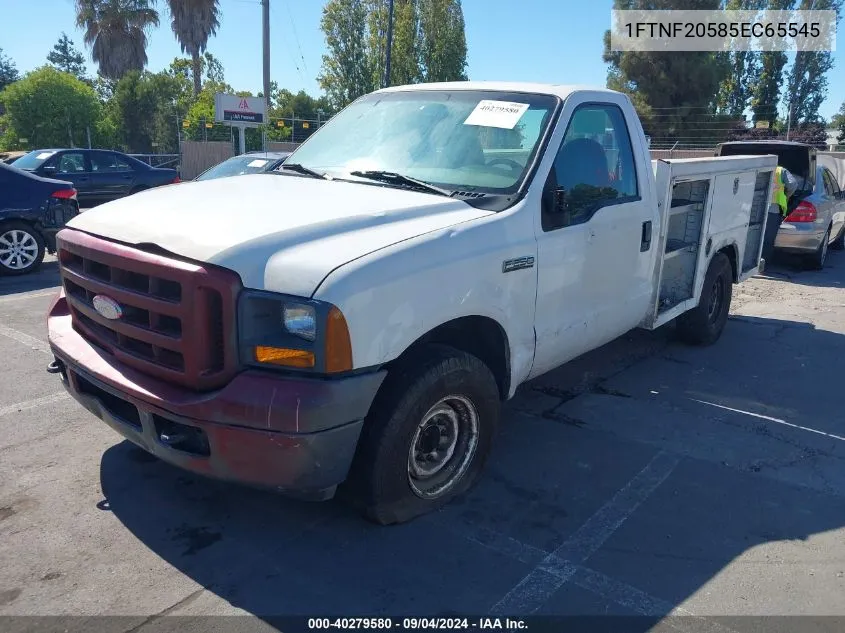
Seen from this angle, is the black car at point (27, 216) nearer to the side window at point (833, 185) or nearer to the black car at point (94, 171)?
the black car at point (94, 171)

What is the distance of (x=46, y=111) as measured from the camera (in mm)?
28281

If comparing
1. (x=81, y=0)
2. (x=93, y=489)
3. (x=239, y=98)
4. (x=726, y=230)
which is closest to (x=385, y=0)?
(x=81, y=0)

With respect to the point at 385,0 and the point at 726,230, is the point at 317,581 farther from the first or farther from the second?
the point at 385,0

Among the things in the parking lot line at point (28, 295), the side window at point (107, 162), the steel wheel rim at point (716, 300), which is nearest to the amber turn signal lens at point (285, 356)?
the steel wheel rim at point (716, 300)

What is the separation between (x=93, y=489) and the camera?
12.0 ft

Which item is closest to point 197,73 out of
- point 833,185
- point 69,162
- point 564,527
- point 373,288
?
point 69,162

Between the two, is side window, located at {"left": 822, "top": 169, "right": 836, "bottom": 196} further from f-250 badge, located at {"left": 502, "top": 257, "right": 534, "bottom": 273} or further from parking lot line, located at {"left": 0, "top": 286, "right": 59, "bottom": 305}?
parking lot line, located at {"left": 0, "top": 286, "right": 59, "bottom": 305}

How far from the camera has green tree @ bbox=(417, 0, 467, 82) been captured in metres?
45.5

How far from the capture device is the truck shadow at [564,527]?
2.93 meters

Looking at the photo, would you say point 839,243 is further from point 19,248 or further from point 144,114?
point 144,114

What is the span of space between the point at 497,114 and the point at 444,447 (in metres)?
1.93

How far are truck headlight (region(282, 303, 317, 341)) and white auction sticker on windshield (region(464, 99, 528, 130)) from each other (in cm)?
189

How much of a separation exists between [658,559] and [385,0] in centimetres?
4879

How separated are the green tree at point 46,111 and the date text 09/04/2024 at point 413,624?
30.8 meters
